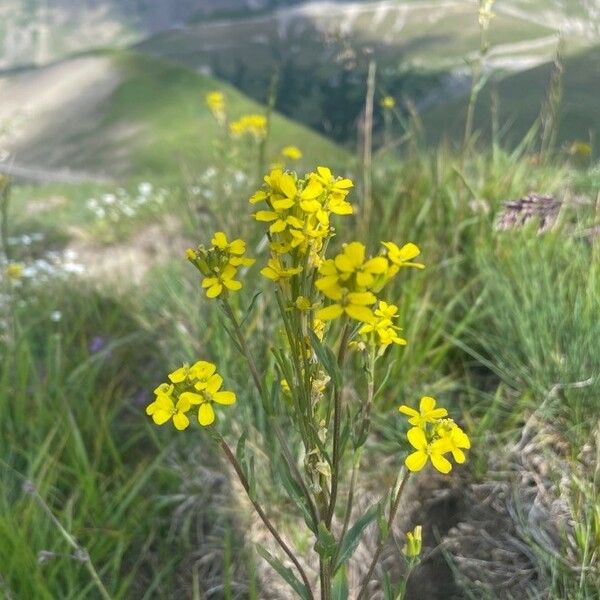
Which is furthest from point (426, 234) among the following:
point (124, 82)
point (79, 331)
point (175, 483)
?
point (124, 82)

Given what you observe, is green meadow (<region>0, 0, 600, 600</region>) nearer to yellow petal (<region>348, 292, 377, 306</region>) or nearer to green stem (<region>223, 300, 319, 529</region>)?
green stem (<region>223, 300, 319, 529</region>)

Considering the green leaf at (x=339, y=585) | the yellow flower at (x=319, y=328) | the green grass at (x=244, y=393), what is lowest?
the green grass at (x=244, y=393)

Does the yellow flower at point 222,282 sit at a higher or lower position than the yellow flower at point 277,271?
lower

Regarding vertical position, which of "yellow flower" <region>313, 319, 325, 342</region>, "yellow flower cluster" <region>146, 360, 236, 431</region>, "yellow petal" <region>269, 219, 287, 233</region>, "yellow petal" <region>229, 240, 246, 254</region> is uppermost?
"yellow petal" <region>269, 219, 287, 233</region>

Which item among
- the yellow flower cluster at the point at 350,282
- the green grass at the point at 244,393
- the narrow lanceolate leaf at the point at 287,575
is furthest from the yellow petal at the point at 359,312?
the green grass at the point at 244,393

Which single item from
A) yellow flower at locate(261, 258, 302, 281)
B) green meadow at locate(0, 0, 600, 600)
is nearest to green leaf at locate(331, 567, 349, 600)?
green meadow at locate(0, 0, 600, 600)

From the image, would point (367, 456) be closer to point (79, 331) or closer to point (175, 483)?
point (175, 483)

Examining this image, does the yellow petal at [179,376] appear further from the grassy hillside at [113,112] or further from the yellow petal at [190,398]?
the grassy hillside at [113,112]

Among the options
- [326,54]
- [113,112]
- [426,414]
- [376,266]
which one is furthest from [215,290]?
[326,54]
